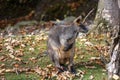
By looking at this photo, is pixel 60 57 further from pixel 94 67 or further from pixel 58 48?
pixel 94 67

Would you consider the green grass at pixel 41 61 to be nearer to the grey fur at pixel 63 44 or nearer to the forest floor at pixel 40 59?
the forest floor at pixel 40 59

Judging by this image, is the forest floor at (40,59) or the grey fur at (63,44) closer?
the grey fur at (63,44)

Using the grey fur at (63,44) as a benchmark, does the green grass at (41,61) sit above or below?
below

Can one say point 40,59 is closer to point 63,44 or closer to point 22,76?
point 22,76

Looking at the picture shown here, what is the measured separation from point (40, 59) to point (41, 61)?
0.49 feet

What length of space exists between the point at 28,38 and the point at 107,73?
4.05 meters

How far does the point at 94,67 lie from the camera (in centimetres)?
914

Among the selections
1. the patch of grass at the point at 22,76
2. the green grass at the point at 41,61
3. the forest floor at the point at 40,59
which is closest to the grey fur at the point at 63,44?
the forest floor at the point at 40,59

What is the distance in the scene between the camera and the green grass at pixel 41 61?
28.6ft

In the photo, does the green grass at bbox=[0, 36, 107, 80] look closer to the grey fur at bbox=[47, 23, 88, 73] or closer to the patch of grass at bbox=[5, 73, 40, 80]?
the patch of grass at bbox=[5, 73, 40, 80]

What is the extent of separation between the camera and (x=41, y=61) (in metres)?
9.77

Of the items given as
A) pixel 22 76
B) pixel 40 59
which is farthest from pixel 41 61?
pixel 22 76

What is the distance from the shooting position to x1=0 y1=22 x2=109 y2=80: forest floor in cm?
866

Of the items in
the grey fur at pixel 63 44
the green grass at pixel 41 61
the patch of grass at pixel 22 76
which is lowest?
the patch of grass at pixel 22 76
